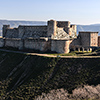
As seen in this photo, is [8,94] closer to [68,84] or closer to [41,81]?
[41,81]

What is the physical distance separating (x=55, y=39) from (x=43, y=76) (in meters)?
23.5

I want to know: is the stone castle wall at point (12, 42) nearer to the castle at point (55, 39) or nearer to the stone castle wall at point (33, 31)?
the castle at point (55, 39)

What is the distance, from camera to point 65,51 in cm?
8162

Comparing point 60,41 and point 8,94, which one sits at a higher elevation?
point 60,41

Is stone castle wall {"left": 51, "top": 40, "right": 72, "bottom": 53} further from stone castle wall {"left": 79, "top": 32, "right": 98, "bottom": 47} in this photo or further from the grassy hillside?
stone castle wall {"left": 79, "top": 32, "right": 98, "bottom": 47}

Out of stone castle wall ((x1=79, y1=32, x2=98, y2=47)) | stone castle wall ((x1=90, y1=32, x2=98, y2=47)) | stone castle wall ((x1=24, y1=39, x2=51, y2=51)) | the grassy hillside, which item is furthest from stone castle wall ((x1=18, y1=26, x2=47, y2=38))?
stone castle wall ((x1=90, y1=32, x2=98, y2=47))

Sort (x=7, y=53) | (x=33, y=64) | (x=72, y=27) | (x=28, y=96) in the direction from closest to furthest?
1. (x=28, y=96)
2. (x=33, y=64)
3. (x=7, y=53)
4. (x=72, y=27)

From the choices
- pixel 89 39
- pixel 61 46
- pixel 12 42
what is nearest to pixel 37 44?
pixel 61 46

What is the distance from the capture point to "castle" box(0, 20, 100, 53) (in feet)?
276

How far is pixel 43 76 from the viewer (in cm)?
6575

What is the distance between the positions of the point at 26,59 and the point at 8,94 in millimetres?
21476

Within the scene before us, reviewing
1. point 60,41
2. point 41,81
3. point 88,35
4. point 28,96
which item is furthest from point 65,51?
point 28,96

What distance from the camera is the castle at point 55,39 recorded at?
84.0m

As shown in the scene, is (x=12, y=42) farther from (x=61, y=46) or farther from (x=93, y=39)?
(x=93, y=39)
